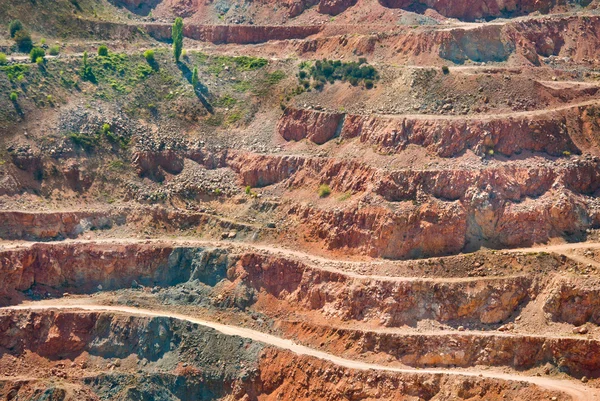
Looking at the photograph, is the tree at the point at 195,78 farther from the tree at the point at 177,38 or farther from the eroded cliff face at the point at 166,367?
the eroded cliff face at the point at 166,367

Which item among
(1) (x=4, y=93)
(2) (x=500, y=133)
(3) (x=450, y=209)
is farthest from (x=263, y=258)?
(1) (x=4, y=93)

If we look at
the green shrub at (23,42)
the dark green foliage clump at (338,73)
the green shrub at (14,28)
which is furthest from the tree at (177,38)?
the green shrub at (14,28)

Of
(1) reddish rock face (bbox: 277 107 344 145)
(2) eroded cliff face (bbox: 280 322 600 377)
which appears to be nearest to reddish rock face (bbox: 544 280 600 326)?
(2) eroded cliff face (bbox: 280 322 600 377)

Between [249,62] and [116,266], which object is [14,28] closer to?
[249,62]

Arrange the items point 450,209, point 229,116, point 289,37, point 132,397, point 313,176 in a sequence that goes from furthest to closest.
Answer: point 289,37, point 229,116, point 313,176, point 450,209, point 132,397

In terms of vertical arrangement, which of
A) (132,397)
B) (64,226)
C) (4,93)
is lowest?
(132,397)

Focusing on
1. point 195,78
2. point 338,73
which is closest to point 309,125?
point 338,73

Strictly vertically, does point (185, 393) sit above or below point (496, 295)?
below

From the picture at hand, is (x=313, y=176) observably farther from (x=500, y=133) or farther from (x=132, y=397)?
(x=132, y=397)
